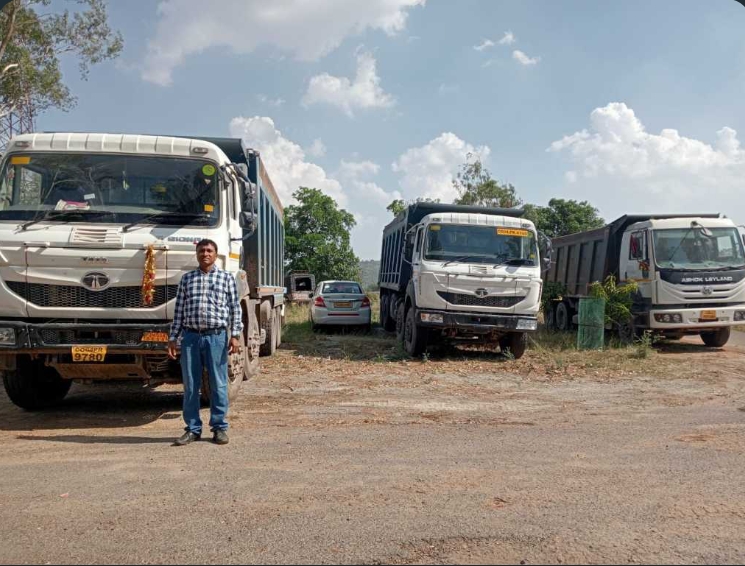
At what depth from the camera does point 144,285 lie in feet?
20.1

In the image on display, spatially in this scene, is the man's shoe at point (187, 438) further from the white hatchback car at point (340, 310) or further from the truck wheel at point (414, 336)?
the white hatchback car at point (340, 310)

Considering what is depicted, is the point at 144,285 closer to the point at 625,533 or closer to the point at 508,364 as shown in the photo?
the point at 625,533

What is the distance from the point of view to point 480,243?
38.1ft

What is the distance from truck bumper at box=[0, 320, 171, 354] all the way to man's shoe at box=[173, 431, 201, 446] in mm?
938

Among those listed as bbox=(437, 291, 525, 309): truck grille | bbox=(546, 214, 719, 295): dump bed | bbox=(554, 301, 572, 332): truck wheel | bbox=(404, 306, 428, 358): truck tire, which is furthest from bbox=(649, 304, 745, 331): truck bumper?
bbox=(404, 306, 428, 358): truck tire

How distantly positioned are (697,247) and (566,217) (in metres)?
37.2

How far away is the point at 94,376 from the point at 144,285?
1180 mm

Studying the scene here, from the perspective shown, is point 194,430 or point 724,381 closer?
point 194,430

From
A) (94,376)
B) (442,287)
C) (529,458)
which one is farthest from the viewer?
(442,287)

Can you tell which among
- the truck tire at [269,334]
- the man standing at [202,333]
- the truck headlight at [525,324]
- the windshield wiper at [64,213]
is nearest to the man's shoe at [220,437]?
the man standing at [202,333]

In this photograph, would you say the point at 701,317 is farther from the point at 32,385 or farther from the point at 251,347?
the point at 32,385

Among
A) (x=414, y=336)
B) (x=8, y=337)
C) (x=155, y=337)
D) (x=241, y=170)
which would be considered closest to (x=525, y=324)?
(x=414, y=336)

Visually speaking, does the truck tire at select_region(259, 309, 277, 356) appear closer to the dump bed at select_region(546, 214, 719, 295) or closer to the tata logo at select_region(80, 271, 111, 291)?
the tata logo at select_region(80, 271, 111, 291)

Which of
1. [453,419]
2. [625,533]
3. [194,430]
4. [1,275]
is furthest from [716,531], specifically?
[1,275]
